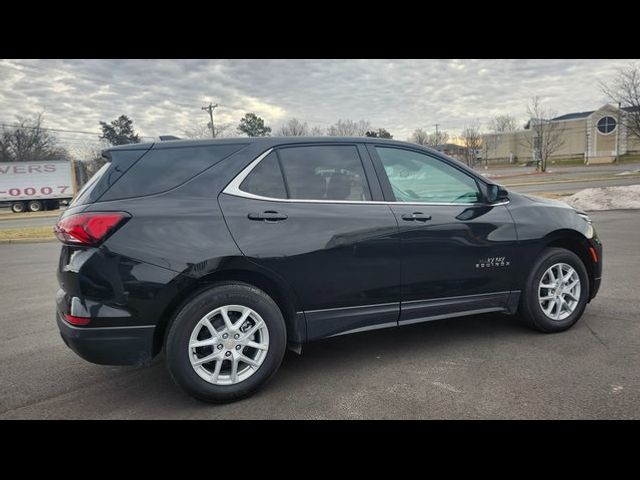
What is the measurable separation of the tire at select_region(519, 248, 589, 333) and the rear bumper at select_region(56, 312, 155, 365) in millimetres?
3206

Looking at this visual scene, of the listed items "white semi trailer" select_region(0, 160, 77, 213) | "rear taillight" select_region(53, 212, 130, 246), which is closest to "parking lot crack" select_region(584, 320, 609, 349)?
"rear taillight" select_region(53, 212, 130, 246)

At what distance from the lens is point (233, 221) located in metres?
3.07

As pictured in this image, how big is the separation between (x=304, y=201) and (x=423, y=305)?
1.31 metres

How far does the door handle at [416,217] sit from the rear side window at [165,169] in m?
1.39

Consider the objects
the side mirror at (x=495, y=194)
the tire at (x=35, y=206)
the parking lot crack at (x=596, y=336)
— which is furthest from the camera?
the tire at (x=35, y=206)

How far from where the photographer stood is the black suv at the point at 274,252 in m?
2.85

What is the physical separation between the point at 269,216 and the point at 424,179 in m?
1.47

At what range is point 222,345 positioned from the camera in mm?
2998

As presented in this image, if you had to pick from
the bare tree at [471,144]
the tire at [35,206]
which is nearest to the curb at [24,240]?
the tire at [35,206]

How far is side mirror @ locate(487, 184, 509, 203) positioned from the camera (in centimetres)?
395

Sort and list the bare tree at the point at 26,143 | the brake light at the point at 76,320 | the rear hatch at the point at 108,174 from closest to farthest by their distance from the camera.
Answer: the brake light at the point at 76,320 < the rear hatch at the point at 108,174 < the bare tree at the point at 26,143

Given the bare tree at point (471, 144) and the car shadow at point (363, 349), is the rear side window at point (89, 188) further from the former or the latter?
the bare tree at point (471, 144)

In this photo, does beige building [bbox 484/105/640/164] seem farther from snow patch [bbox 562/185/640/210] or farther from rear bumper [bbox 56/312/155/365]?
rear bumper [bbox 56/312/155/365]
